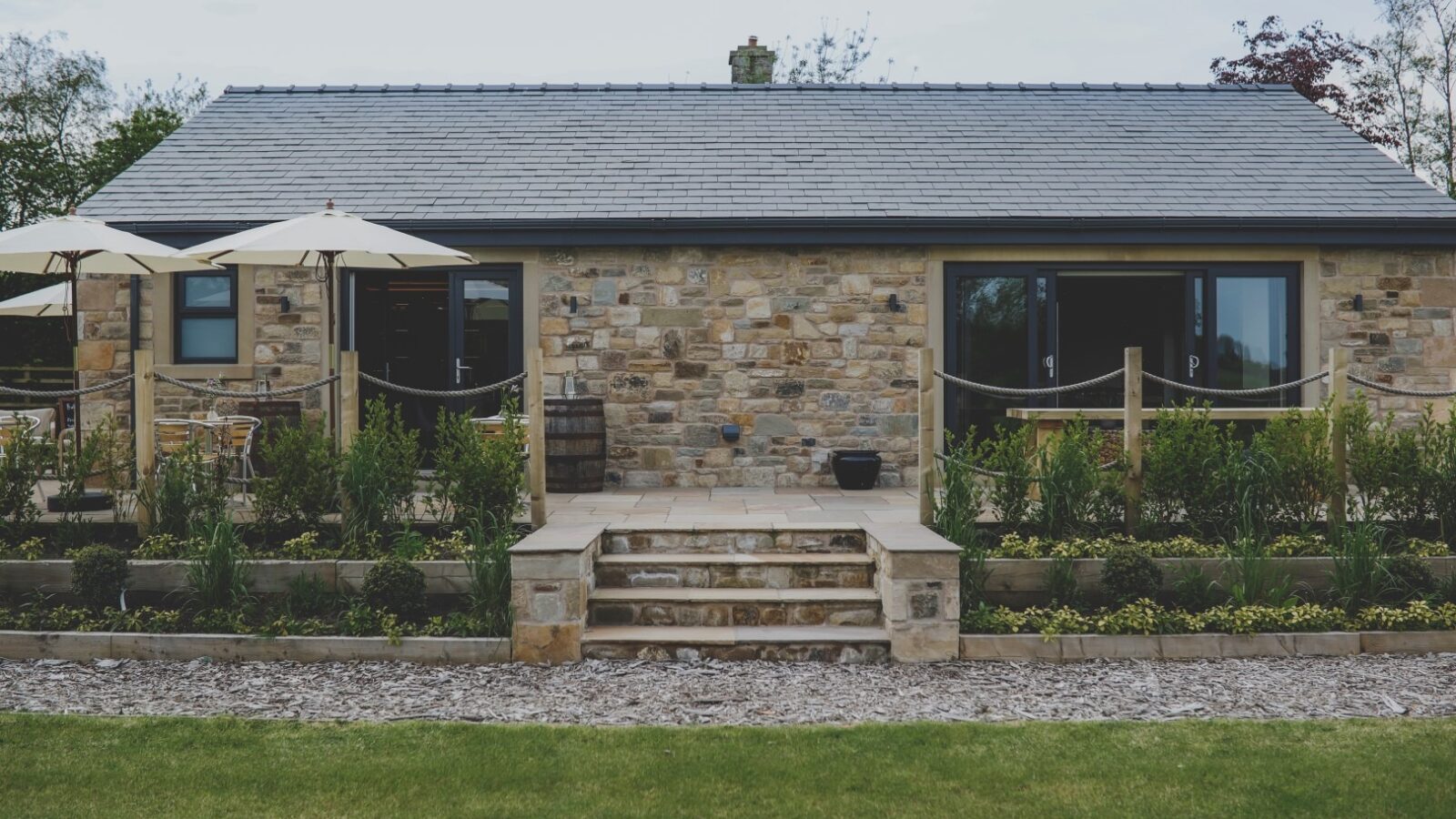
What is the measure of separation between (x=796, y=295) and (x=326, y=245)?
4028 millimetres

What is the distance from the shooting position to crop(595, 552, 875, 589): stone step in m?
5.88

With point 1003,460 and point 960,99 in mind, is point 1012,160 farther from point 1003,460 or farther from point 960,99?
point 1003,460

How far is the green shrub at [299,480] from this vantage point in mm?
6059

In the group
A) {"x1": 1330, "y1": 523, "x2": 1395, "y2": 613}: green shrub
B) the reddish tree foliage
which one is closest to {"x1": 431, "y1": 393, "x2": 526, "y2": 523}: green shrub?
{"x1": 1330, "y1": 523, "x2": 1395, "y2": 613}: green shrub

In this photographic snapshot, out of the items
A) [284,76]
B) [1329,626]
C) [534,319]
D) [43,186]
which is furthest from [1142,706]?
[284,76]

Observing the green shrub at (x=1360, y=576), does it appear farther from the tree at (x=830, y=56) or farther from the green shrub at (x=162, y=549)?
the tree at (x=830, y=56)

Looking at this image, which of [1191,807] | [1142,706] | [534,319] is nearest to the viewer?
[1191,807]

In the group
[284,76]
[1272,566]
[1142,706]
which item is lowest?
[1142,706]

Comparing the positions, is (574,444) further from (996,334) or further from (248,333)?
(996,334)

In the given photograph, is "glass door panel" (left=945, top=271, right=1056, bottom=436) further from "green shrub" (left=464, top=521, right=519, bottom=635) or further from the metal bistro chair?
the metal bistro chair

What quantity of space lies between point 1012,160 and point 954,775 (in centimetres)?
812

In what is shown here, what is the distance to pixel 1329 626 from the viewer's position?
5457 mm

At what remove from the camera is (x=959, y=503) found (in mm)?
5910

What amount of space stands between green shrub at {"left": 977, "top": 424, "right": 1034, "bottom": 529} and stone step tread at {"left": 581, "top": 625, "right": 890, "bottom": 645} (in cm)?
117
